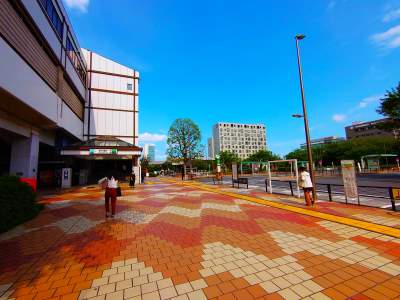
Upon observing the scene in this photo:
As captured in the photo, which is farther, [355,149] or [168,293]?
[355,149]

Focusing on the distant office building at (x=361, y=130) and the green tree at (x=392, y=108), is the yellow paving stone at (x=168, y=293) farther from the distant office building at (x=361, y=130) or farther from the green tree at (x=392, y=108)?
the distant office building at (x=361, y=130)

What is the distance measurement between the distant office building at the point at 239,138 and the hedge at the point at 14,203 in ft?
405

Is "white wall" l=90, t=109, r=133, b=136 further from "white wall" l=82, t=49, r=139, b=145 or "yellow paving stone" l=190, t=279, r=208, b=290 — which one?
"yellow paving stone" l=190, t=279, r=208, b=290

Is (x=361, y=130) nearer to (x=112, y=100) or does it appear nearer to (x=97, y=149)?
(x=112, y=100)

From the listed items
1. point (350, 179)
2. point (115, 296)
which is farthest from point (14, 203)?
point (350, 179)

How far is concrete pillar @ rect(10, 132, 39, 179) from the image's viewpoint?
13875mm

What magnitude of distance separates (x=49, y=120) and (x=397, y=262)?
18.8 m

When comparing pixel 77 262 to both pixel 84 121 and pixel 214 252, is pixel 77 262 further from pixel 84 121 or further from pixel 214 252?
pixel 84 121

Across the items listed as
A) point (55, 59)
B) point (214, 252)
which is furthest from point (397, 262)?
point (55, 59)

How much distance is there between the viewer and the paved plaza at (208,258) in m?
2.93

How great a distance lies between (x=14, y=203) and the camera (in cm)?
696

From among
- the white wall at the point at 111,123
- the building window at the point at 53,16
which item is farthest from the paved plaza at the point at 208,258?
the white wall at the point at 111,123

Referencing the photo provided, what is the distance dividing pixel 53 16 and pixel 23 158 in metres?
11.7

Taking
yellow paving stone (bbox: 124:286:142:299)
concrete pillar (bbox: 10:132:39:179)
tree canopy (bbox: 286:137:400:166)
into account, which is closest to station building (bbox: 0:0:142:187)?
concrete pillar (bbox: 10:132:39:179)
